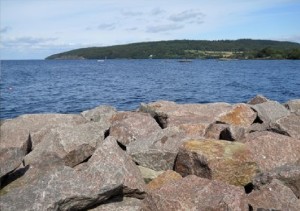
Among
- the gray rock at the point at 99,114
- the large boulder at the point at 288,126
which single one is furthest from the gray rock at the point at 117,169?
the gray rock at the point at 99,114

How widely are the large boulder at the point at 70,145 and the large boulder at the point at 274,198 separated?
379 cm

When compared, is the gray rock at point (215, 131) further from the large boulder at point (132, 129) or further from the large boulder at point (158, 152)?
the large boulder at point (158, 152)

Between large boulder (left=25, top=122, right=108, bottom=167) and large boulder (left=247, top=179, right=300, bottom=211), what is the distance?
3789mm

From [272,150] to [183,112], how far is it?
4274mm

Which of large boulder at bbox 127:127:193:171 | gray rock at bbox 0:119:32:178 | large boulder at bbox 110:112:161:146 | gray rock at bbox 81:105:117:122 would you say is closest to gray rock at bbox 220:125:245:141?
large boulder at bbox 127:127:193:171

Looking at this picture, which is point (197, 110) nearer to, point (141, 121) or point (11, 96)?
point (141, 121)

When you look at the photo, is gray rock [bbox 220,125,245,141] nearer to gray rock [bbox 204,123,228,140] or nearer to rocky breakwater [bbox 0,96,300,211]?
rocky breakwater [bbox 0,96,300,211]

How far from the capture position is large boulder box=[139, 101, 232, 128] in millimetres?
12711

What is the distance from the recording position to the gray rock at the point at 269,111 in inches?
543

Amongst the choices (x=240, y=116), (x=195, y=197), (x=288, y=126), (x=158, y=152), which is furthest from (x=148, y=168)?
(x=240, y=116)

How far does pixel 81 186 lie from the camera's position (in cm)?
747

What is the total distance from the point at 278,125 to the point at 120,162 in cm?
515

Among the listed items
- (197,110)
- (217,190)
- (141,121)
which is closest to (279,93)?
(197,110)

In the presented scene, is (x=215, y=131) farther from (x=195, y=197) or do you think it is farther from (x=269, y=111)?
(x=195, y=197)
